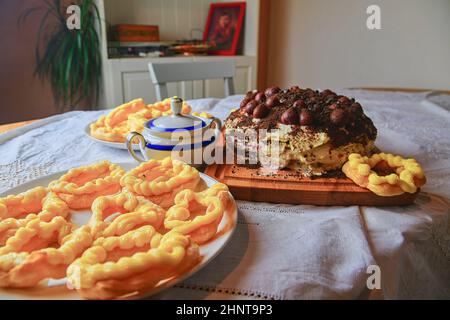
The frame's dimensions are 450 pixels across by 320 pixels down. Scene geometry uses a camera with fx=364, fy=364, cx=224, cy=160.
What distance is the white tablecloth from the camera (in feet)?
1.74

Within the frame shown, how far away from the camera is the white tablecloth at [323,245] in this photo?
0.53 metres

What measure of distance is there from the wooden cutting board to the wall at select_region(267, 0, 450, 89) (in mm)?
2654

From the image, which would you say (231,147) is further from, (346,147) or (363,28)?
(363,28)

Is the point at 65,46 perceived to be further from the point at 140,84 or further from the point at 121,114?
the point at 121,114

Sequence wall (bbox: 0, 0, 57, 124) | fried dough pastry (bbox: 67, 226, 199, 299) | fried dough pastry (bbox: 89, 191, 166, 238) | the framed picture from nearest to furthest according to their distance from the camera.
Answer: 1. fried dough pastry (bbox: 67, 226, 199, 299)
2. fried dough pastry (bbox: 89, 191, 166, 238)
3. wall (bbox: 0, 0, 57, 124)
4. the framed picture

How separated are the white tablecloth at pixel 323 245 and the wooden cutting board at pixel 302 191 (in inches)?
Answer: 0.9

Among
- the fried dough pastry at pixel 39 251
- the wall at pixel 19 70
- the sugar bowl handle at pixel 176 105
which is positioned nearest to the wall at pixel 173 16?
the wall at pixel 19 70

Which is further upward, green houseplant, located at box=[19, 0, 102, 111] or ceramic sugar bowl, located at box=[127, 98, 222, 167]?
green houseplant, located at box=[19, 0, 102, 111]

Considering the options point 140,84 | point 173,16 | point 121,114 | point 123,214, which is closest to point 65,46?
point 140,84

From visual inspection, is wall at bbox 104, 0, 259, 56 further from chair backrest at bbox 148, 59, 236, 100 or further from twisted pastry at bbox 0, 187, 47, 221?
twisted pastry at bbox 0, 187, 47, 221

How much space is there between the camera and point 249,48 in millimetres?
3492

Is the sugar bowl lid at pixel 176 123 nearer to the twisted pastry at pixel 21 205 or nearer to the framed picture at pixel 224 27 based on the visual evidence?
the twisted pastry at pixel 21 205

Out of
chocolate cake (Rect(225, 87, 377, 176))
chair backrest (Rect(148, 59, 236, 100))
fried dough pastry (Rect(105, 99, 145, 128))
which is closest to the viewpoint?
chocolate cake (Rect(225, 87, 377, 176))

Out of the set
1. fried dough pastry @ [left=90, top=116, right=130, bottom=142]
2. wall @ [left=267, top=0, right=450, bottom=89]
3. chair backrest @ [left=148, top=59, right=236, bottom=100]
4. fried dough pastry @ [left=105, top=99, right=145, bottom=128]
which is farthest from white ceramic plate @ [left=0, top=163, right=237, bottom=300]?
wall @ [left=267, top=0, right=450, bottom=89]
